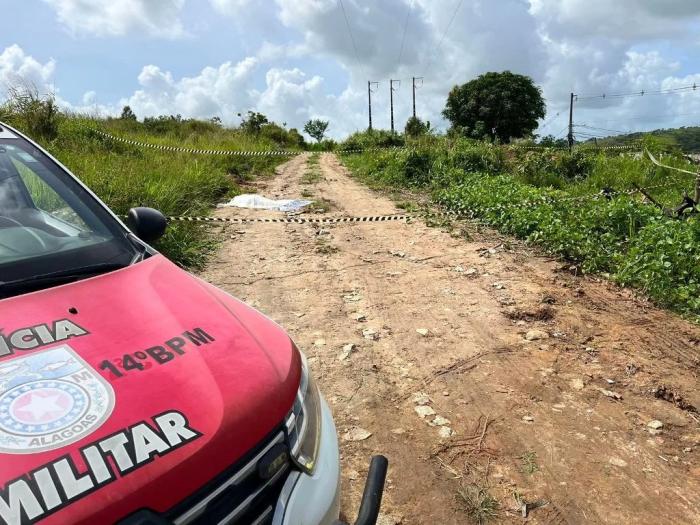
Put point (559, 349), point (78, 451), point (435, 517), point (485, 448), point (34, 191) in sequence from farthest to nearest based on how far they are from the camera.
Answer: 1. point (559, 349)
2. point (485, 448)
3. point (34, 191)
4. point (435, 517)
5. point (78, 451)

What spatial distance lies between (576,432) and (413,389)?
945 millimetres

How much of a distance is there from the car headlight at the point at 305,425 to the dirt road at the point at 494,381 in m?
0.85

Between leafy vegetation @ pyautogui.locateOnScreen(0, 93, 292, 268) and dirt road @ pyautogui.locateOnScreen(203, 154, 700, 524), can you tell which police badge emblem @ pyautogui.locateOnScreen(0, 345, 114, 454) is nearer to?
dirt road @ pyautogui.locateOnScreen(203, 154, 700, 524)

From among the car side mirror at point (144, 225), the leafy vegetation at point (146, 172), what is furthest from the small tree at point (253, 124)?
the car side mirror at point (144, 225)

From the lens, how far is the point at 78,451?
1.12m

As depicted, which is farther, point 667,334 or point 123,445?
point 667,334

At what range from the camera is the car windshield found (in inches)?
75.5

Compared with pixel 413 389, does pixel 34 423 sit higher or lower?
higher

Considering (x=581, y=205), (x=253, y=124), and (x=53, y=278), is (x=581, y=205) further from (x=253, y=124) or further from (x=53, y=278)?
(x=253, y=124)

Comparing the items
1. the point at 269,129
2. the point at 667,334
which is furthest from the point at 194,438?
the point at 269,129

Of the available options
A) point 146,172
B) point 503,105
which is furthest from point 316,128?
point 146,172

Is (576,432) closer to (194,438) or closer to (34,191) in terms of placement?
(194,438)

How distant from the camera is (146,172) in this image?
8102 mm

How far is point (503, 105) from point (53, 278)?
48.2m
